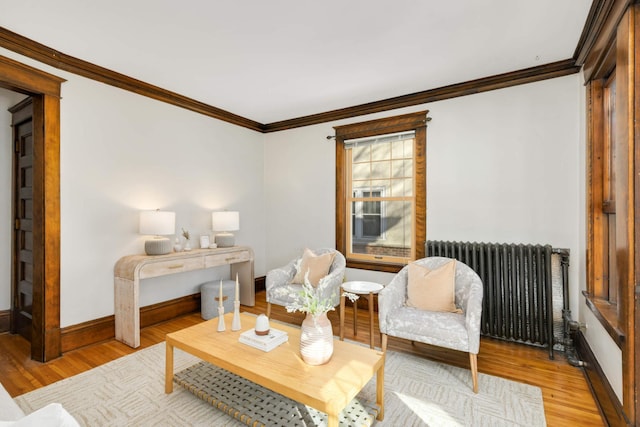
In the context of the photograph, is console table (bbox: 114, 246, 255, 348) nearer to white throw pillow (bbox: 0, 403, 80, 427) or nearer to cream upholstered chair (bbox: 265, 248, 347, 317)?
cream upholstered chair (bbox: 265, 248, 347, 317)

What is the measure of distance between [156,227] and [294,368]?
7.58 ft

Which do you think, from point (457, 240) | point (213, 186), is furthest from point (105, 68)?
point (457, 240)

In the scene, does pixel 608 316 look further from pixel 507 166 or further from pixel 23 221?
pixel 23 221

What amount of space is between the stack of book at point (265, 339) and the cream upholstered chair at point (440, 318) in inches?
35.2

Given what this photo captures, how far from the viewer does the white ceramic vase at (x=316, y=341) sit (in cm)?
187

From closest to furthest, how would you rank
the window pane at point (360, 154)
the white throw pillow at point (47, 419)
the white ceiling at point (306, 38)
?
the white throw pillow at point (47, 419) < the white ceiling at point (306, 38) < the window pane at point (360, 154)

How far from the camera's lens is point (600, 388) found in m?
2.13

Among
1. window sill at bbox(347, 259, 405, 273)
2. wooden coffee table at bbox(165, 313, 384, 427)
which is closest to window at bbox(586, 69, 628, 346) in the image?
wooden coffee table at bbox(165, 313, 384, 427)

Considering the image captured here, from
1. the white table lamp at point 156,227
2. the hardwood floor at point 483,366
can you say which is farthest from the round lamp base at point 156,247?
the hardwood floor at point 483,366

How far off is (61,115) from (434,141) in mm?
3899

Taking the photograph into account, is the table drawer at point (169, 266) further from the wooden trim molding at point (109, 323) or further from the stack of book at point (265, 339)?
the stack of book at point (265, 339)

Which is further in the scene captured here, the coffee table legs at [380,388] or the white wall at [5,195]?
the white wall at [5,195]

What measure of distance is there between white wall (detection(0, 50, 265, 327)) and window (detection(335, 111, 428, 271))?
174 cm

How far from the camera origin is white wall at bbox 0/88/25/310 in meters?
3.44
